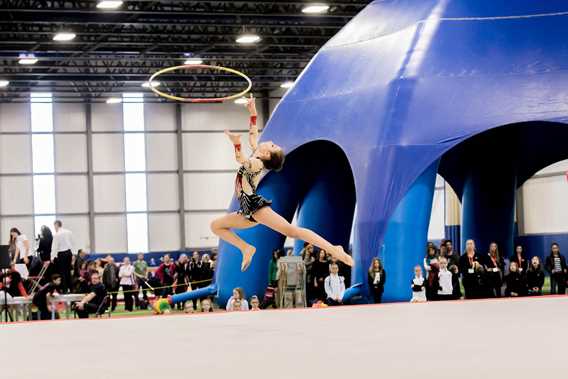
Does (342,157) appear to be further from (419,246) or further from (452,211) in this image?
(452,211)

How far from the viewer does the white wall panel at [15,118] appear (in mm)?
41156

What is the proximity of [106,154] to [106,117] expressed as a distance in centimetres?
172

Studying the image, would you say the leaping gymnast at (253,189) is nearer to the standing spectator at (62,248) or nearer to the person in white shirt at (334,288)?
the person in white shirt at (334,288)

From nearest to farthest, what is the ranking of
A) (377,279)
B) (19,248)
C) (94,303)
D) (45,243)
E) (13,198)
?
(377,279) < (94,303) < (45,243) < (19,248) < (13,198)

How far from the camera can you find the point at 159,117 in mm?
42906

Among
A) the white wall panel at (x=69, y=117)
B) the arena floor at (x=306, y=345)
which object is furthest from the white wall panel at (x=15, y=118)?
the arena floor at (x=306, y=345)

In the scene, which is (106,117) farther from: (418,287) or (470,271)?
(418,287)

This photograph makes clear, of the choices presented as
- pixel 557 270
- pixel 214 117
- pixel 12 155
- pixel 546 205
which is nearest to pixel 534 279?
pixel 557 270

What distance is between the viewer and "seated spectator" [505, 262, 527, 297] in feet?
66.7

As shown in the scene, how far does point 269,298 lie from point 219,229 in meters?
9.36

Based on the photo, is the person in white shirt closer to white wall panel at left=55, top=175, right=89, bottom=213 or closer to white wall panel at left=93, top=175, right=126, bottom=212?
white wall panel at left=93, top=175, right=126, bottom=212

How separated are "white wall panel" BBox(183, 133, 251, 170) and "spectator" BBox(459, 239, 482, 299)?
1027 inches

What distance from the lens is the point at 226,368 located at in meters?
6.26

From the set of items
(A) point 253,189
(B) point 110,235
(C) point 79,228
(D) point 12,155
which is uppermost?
(D) point 12,155
